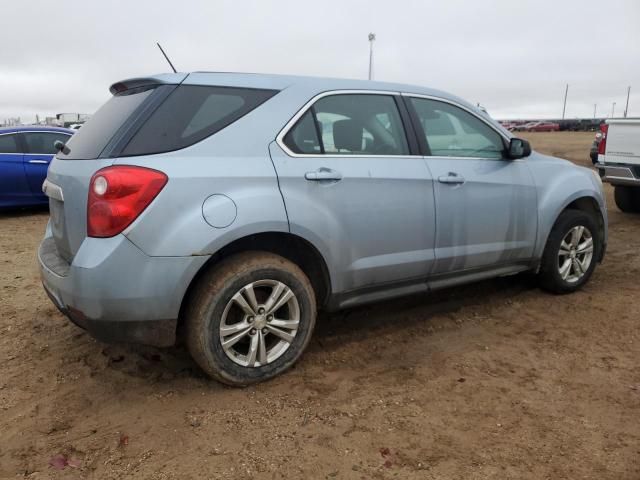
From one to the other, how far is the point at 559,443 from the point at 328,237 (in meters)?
1.53

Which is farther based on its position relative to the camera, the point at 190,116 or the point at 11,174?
the point at 11,174

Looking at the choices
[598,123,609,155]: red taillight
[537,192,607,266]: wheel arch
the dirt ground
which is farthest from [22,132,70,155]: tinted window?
[598,123,609,155]: red taillight

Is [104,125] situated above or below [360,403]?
above

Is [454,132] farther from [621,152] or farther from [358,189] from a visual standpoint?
[621,152]

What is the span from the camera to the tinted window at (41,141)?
8.28 metres

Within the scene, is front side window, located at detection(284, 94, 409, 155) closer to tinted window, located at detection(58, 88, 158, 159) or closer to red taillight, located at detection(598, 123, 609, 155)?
tinted window, located at detection(58, 88, 158, 159)

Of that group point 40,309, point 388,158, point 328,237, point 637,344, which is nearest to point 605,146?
point 637,344

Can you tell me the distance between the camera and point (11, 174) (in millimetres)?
8016

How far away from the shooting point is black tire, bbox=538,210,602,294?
427 centimetres

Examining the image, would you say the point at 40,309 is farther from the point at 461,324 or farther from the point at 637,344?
the point at 637,344

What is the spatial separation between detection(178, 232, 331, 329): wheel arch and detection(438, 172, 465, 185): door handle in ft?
3.33

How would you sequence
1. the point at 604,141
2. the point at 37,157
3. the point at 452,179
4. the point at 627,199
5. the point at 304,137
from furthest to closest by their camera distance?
the point at 627,199, the point at 37,157, the point at 604,141, the point at 452,179, the point at 304,137

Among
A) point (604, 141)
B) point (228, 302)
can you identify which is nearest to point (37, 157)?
point (228, 302)

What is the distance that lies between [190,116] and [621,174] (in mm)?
6752
